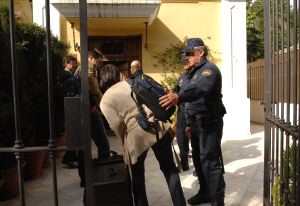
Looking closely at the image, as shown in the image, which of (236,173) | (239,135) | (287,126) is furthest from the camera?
(239,135)

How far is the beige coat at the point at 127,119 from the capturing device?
344 centimetres

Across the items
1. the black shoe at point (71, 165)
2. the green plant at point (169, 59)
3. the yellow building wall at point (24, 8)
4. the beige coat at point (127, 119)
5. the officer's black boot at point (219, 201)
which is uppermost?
the yellow building wall at point (24, 8)

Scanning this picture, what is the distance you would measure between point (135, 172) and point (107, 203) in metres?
0.41

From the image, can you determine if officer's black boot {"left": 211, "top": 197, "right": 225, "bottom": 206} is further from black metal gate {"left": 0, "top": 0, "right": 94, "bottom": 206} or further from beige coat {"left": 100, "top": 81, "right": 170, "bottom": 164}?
black metal gate {"left": 0, "top": 0, "right": 94, "bottom": 206}

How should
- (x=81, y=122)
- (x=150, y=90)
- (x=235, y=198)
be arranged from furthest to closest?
(x=235, y=198), (x=150, y=90), (x=81, y=122)

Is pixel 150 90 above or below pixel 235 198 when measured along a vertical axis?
above

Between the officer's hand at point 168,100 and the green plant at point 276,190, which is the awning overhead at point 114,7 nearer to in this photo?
the officer's hand at point 168,100

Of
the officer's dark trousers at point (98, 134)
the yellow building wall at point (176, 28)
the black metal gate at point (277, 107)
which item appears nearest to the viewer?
the black metal gate at point (277, 107)

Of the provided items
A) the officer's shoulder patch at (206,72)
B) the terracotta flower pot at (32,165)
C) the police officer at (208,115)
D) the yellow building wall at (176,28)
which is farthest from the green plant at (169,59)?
the officer's shoulder patch at (206,72)

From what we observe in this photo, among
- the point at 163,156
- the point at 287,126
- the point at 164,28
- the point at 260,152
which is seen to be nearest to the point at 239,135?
the point at 260,152

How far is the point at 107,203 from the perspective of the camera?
350 cm

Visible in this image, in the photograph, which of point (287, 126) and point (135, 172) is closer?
point (287, 126)

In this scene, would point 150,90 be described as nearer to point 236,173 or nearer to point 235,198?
point 235,198

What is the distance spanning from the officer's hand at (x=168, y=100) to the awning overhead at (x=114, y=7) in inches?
190
